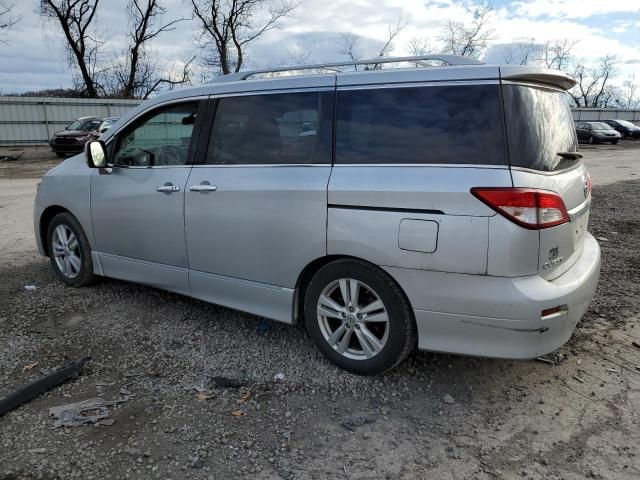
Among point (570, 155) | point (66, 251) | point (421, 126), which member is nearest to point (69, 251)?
point (66, 251)

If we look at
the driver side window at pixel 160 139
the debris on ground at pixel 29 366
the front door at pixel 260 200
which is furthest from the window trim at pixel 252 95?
the debris on ground at pixel 29 366

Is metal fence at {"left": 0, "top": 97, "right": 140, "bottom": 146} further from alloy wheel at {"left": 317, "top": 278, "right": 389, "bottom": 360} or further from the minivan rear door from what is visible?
the minivan rear door

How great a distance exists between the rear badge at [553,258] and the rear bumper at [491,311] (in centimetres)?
9

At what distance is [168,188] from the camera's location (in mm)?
3973

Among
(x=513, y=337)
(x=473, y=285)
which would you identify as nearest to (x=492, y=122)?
(x=473, y=285)

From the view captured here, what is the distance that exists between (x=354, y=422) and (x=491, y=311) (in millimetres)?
974

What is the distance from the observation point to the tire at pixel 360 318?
10.1ft

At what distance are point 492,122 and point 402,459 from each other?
1.81 meters

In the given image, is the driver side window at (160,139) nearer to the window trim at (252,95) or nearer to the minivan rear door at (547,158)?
the window trim at (252,95)

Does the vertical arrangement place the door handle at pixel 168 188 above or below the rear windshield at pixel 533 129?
below

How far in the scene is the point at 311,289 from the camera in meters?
3.42

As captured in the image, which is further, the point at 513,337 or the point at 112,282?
the point at 112,282

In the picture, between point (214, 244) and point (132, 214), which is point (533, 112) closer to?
point (214, 244)

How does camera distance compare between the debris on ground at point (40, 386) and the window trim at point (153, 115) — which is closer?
the debris on ground at point (40, 386)
